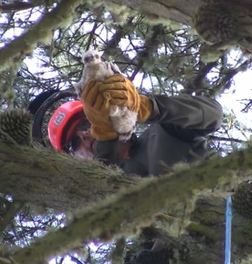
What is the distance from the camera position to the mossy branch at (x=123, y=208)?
1.04m

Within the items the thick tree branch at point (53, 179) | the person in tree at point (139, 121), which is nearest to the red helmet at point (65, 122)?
the person in tree at point (139, 121)

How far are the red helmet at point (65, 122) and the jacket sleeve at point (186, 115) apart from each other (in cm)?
37

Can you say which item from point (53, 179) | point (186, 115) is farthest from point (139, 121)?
point (53, 179)

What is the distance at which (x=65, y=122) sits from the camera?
273cm

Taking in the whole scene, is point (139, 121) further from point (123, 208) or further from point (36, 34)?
point (123, 208)

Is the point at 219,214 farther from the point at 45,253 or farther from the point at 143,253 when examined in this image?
the point at 45,253

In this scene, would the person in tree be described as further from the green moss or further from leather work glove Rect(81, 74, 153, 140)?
the green moss

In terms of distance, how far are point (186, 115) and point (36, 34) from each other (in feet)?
2.82

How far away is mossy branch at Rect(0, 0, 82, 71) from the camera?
5.44 feet

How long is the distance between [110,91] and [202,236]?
1.83 feet

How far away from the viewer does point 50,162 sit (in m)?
2.25

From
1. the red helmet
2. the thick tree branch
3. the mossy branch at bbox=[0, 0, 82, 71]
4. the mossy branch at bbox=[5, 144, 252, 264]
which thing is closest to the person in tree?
the red helmet

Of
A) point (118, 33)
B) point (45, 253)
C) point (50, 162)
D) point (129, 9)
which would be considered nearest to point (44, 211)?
point (50, 162)

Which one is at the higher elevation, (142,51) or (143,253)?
(142,51)
